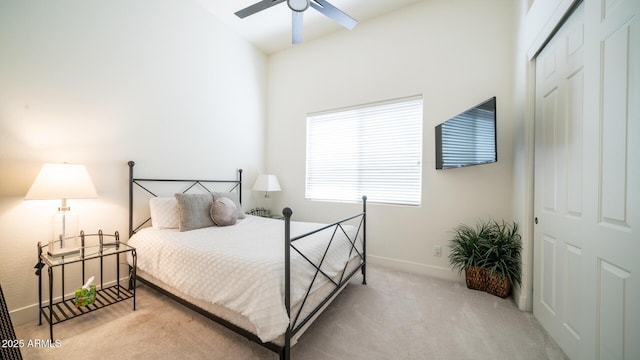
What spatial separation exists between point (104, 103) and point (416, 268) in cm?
385

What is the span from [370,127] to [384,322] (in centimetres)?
240

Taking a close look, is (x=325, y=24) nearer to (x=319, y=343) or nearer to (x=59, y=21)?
(x=59, y=21)

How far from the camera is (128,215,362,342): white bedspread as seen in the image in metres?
1.33

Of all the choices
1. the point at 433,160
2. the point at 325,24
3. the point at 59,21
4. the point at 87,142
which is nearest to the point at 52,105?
the point at 87,142

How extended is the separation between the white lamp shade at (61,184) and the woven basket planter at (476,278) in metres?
3.53

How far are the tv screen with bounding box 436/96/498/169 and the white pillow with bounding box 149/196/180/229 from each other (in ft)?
9.81

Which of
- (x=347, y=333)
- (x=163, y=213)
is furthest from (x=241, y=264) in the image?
(x=163, y=213)

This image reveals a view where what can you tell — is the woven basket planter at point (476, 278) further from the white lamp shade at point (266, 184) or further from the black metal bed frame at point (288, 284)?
the white lamp shade at point (266, 184)

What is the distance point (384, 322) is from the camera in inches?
73.8

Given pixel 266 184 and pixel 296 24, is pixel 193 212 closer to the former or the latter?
pixel 266 184

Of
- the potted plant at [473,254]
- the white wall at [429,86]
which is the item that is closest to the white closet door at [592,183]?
the potted plant at [473,254]

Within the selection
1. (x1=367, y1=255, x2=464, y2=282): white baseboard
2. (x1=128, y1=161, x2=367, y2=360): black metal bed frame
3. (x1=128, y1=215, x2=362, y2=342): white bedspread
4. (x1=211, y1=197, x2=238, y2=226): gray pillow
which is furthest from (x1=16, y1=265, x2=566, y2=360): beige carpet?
(x1=211, y1=197, x2=238, y2=226): gray pillow

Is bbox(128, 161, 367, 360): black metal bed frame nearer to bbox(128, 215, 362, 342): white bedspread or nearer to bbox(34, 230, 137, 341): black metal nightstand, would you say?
bbox(128, 215, 362, 342): white bedspread

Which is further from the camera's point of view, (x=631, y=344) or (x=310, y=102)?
(x=310, y=102)
